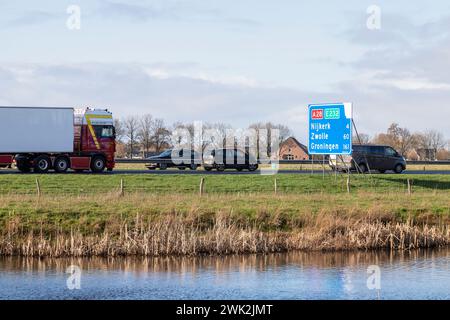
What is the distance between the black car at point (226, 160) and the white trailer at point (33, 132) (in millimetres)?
9445

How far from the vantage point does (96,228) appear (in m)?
27.9

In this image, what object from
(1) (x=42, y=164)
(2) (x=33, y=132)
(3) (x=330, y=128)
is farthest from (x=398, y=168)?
(2) (x=33, y=132)

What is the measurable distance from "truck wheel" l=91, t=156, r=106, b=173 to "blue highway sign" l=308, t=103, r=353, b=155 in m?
13.2

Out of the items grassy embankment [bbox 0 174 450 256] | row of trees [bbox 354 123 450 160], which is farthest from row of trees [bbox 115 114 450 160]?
grassy embankment [bbox 0 174 450 256]

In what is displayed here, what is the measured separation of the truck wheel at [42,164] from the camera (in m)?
49.9

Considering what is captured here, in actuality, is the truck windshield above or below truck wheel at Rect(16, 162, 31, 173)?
above

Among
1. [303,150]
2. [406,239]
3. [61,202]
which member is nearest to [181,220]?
[61,202]

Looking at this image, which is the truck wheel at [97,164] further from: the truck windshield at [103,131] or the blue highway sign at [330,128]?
the blue highway sign at [330,128]

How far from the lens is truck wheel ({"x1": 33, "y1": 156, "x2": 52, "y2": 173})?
4988 cm

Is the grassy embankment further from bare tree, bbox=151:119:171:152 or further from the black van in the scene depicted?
bare tree, bbox=151:119:171:152

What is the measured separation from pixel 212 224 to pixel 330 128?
17.7 meters

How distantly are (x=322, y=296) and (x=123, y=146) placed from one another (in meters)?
91.5
